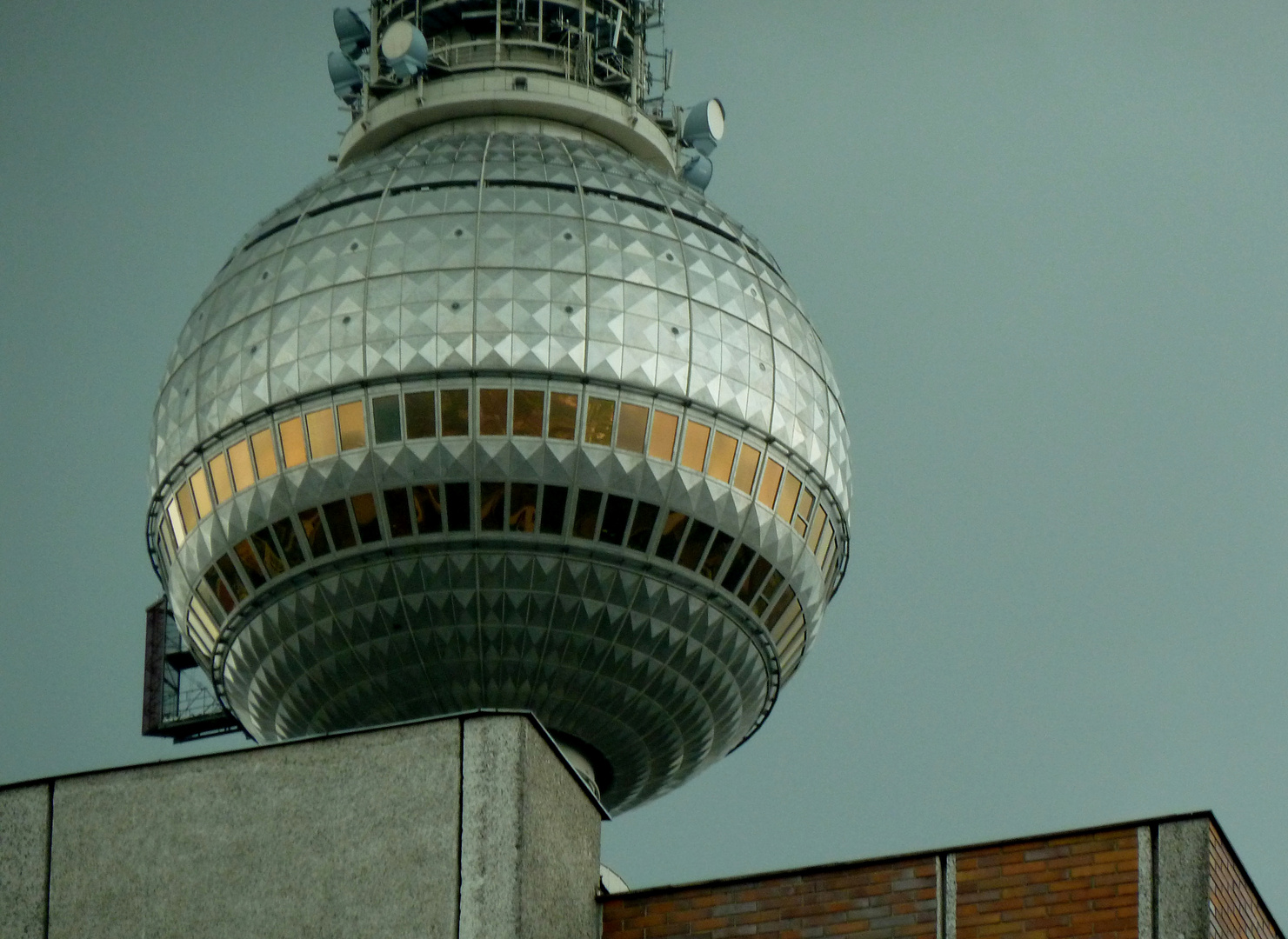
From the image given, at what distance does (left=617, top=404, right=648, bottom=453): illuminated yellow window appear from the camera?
41.7 meters

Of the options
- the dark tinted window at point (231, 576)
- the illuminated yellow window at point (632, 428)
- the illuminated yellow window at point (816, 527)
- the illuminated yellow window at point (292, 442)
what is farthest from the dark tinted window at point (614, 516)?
the dark tinted window at point (231, 576)

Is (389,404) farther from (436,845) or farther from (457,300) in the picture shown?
(436,845)

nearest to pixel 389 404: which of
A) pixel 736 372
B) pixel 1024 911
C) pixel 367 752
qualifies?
pixel 736 372

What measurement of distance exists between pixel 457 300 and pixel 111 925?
41.5 feet

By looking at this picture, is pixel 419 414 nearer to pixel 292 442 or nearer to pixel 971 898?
pixel 292 442

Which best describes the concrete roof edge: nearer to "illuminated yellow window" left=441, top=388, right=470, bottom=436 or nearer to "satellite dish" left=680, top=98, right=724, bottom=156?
"illuminated yellow window" left=441, top=388, right=470, bottom=436

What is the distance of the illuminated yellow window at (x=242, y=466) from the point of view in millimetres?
42594

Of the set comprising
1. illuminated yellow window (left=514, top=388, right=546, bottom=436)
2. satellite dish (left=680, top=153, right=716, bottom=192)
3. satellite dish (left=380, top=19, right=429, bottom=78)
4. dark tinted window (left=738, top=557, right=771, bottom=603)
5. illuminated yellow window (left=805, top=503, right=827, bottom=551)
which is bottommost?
dark tinted window (left=738, top=557, right=771, bottom=603)

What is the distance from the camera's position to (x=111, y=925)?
32.0 metres

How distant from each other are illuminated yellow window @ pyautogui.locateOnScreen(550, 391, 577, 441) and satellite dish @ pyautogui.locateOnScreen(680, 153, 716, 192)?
792 cm

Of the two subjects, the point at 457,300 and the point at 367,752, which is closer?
the point at 367,752

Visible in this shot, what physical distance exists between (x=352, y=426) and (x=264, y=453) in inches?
57.9

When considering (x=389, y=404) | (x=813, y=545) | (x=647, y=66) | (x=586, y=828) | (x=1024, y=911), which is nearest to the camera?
(x=1024, y=911)

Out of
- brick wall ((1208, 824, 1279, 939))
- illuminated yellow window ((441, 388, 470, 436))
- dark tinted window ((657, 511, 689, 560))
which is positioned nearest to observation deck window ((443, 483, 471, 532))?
illuminated yellow window ((441, 388, 470, 436))
